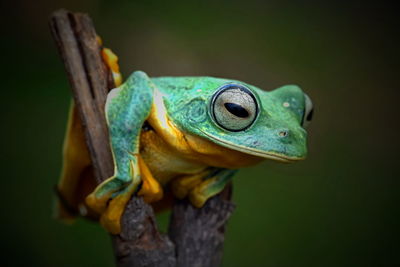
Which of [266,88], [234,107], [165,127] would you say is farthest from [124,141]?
[266,88]

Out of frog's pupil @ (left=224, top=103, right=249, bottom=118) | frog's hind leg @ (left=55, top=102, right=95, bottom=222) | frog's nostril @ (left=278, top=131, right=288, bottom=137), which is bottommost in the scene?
frog's hind leg @ (left=55, top=102, right=95, bottom=222)

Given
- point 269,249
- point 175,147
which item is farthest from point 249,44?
point 175,147

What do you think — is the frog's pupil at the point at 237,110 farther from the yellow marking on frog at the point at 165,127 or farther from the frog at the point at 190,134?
the yellow marking on frog at the point at 165,127

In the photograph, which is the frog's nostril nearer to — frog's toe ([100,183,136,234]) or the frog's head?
the frog's head

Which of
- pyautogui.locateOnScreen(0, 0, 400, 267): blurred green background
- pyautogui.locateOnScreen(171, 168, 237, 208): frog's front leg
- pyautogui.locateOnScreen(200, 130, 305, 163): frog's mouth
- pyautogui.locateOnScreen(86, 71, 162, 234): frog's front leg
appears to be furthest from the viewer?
pyautogui.locateOnScreen(0, 0, 400, 267): blurred green background

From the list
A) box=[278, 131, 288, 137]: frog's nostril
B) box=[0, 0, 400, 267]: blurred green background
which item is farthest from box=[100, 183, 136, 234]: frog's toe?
box=[0, 0, 400, 267]: blurred green background

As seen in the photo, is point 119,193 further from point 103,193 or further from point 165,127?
point 165,127

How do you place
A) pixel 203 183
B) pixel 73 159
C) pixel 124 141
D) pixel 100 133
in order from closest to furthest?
pixel 124 141
pixel 100 133
pixel 203 183
pixel 73 159
